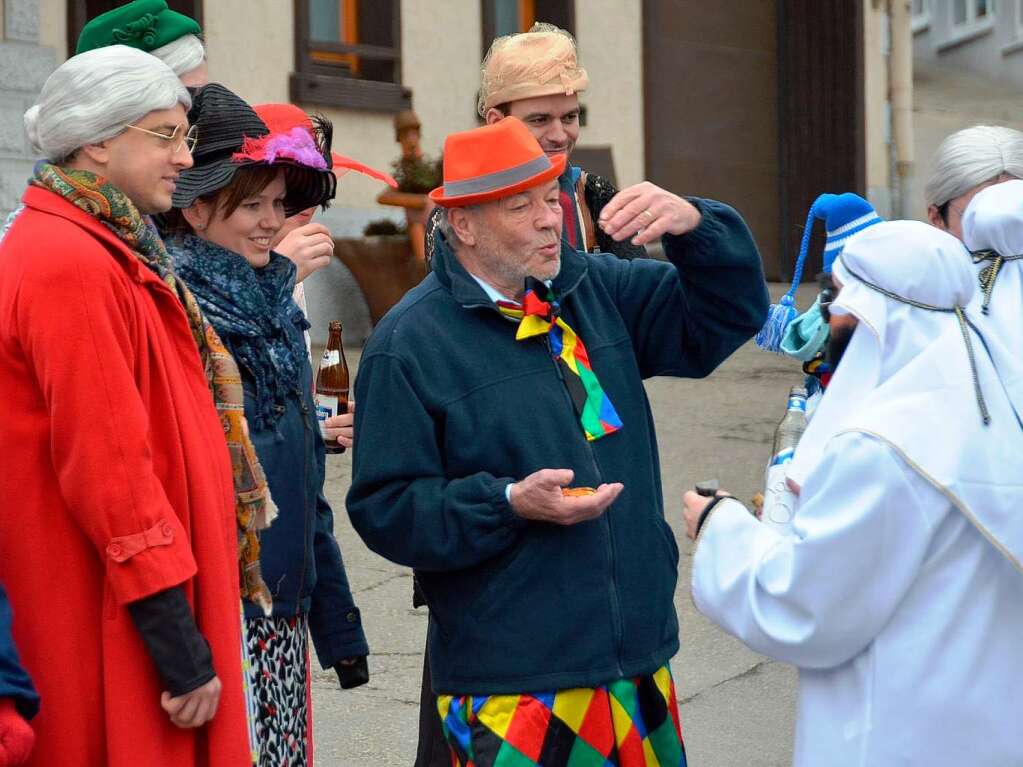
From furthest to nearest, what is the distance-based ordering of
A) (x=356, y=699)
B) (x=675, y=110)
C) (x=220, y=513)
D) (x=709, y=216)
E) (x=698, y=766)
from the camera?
1. (x=675, y=110)
2. (x=356, y=699)
3. (x=698, y=766)
4. (x=709, y=216)
5. (x=220, y=513)

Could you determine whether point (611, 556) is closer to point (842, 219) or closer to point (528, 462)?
point (528, 462)

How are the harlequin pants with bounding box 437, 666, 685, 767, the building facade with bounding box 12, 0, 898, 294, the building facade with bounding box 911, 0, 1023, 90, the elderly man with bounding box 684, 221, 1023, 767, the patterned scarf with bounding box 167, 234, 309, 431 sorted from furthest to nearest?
the building facade with bounding box 911, 0, 1023, 90 → the building facade with bounding box 12, 0, 898, 294 → the patterned scarf with bounding box 167, 234, 309, 431 → the harlequin pants with bounding box 437, 666, 685, 767 → the elderly man with bounding box 684, 221, 1023, 767

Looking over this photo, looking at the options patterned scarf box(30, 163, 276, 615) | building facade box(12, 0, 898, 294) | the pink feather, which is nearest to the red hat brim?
the pink feather

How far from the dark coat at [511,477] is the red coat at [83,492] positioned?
533 mm

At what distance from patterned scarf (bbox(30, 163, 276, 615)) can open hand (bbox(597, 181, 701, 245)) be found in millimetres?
855

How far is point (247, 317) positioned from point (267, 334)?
0.08 m

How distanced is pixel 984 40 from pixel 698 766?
22805 mm

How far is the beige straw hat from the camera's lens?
4.23 m

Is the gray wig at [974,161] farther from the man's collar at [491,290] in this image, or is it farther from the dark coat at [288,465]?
the dark coat at [288,465]

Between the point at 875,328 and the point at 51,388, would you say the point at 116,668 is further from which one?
the point at 875,328

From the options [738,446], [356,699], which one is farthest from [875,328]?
[738,446]

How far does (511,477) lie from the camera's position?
3.31m

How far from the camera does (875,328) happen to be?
2.73 meters

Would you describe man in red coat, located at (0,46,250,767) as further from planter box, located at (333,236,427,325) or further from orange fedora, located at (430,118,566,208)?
planter box, located at (333,236,427,325)
